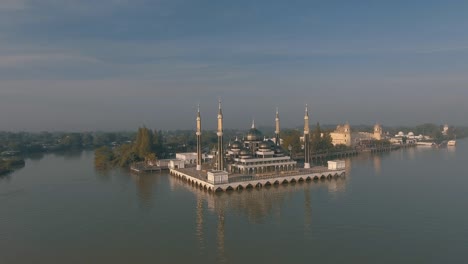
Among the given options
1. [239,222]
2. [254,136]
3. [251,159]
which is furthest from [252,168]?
[239,222]

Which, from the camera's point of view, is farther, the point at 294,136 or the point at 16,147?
the point at 16,147

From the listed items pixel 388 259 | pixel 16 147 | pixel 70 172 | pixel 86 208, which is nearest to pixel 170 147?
pixel 70 172

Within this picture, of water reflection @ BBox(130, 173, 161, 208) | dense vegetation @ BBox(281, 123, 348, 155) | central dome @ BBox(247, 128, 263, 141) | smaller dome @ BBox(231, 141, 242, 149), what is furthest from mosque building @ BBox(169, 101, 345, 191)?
dense vegetation @ BBox(281, 123, 348, 155)

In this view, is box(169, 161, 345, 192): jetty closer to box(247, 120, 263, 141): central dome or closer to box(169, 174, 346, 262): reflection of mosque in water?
box(169, 174, 346, 262): reflection of mosque in water

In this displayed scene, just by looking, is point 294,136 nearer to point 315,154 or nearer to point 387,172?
point 315,154

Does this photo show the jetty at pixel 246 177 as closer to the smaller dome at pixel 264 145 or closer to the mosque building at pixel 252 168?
the mosque building at pixel 252 168

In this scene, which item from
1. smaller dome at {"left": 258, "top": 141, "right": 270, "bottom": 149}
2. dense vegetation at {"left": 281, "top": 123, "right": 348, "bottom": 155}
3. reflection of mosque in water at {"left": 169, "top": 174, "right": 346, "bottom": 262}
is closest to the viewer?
reflection of mosque in water at {"left": 169, "top": 174, "right": 346, "bottom": 262}

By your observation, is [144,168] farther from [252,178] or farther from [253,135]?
[252,178]
